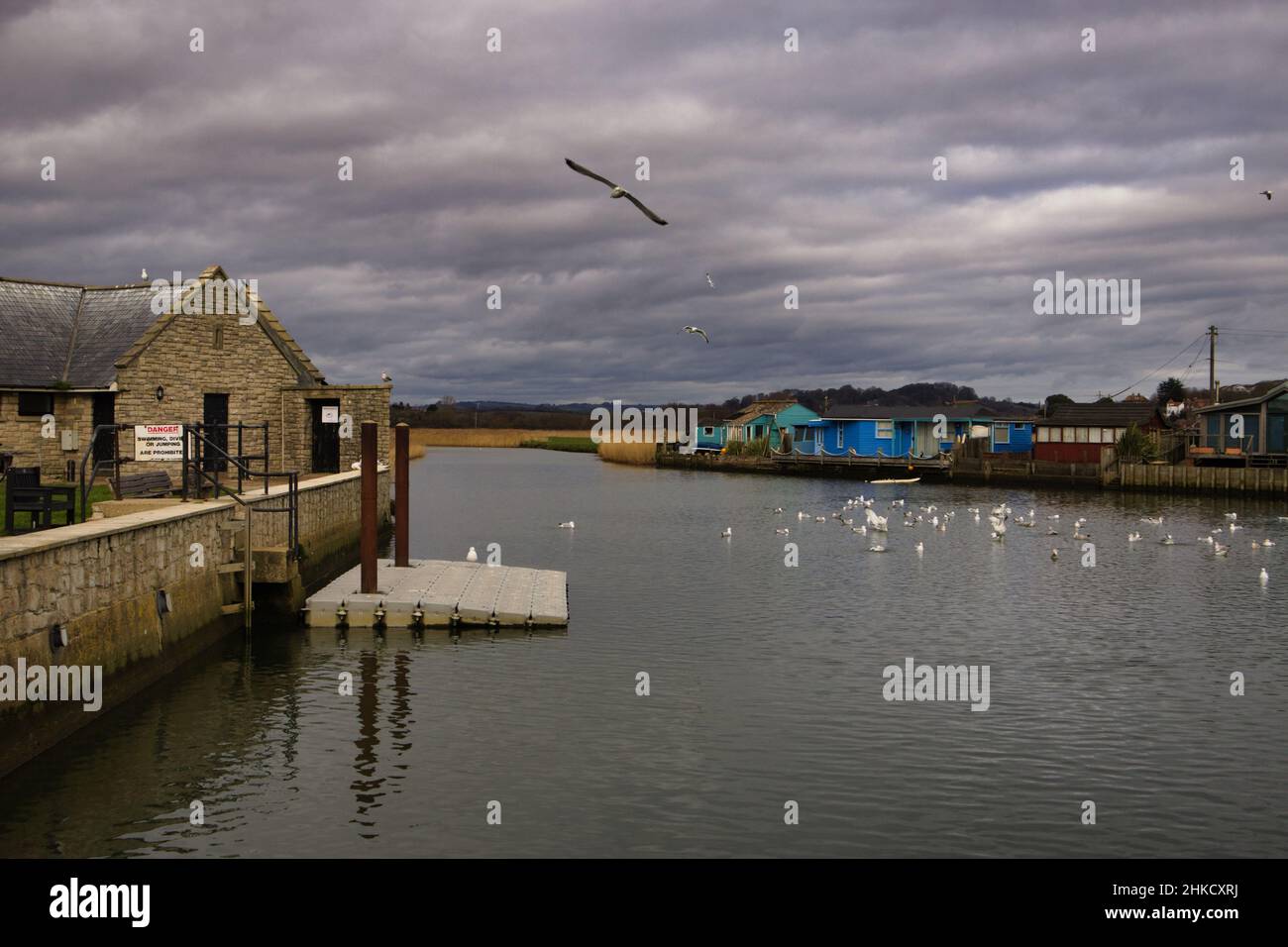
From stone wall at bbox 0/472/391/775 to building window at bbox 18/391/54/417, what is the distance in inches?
683

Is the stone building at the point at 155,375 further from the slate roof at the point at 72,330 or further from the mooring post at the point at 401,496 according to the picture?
the mooring post at the point at 401,496

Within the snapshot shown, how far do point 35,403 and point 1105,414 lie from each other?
7314cm

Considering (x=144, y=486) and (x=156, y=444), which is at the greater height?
(x=156, y=444)

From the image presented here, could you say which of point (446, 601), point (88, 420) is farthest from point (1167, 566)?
point (88, 420)

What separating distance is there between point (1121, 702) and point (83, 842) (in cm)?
1524

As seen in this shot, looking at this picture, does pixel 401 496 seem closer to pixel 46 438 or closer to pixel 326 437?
pixel 46 438

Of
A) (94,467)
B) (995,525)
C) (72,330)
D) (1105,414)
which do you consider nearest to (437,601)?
(94,467)

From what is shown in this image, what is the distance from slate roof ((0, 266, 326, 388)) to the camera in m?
35.5

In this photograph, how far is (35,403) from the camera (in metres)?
34.9

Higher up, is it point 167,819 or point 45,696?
point 45,696

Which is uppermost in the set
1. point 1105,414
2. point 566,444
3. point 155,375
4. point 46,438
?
point 155,375

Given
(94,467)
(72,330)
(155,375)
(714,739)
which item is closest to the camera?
(714,739)

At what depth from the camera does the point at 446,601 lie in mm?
22484
